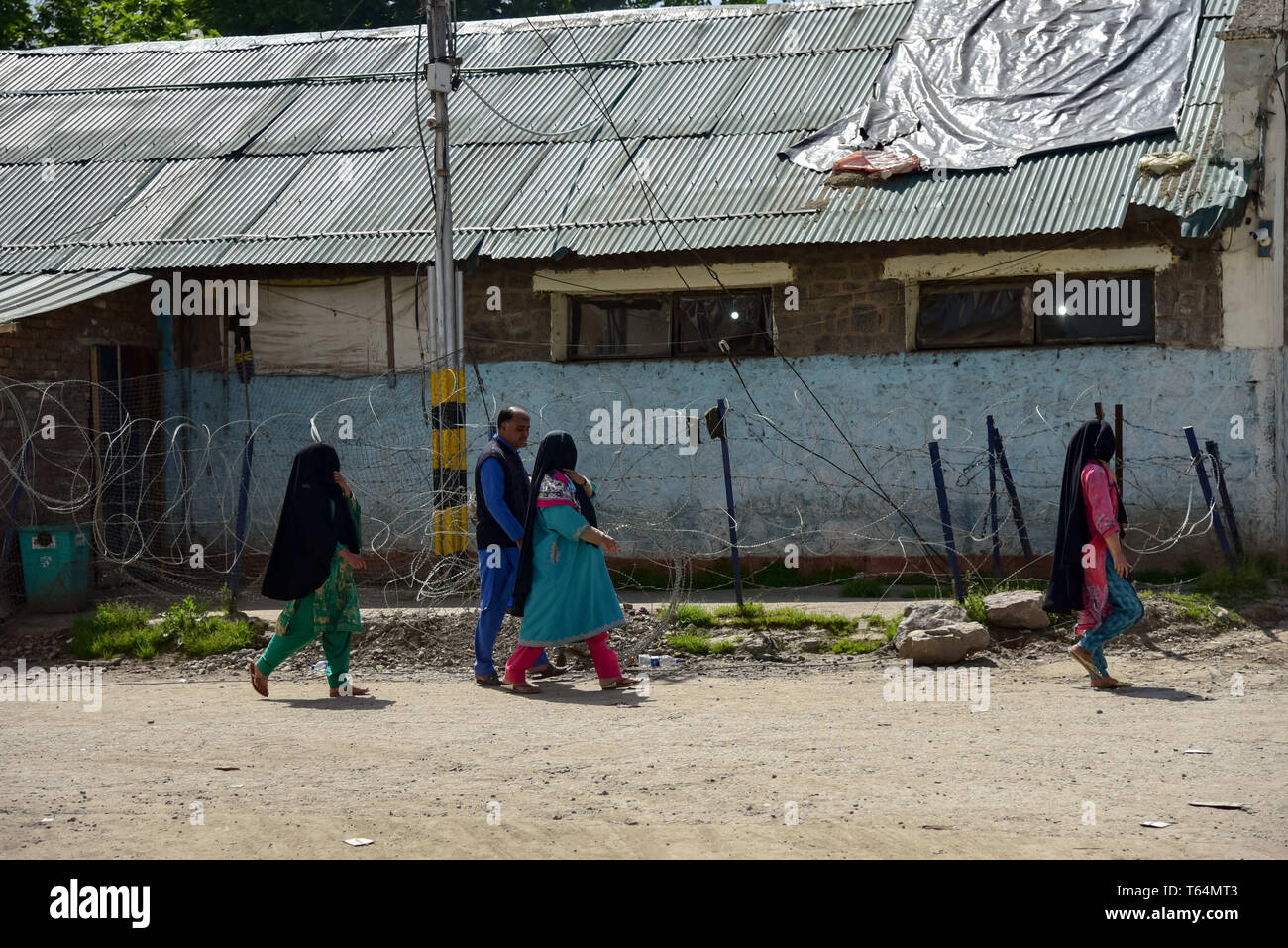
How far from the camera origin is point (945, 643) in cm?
901

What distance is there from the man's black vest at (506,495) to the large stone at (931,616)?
2755 mm

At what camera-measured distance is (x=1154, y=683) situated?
Answer: 8305 millimetres

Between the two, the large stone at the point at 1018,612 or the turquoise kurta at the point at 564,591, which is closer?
the turquoise kurta at the point at 564,591

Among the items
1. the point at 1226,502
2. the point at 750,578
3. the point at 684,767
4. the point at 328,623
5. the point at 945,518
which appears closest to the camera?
the point at 684,767

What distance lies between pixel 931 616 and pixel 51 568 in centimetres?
736

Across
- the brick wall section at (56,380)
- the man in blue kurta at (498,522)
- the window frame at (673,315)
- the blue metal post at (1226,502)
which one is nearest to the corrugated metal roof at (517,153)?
the window frame at (673,315)

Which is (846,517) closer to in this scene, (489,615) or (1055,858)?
(489,615)

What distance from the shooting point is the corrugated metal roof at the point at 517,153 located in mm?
12133

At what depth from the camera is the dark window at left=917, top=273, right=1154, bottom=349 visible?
1171 centimetres

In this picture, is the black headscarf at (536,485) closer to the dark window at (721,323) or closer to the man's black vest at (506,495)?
the man's black vest at (506,495)

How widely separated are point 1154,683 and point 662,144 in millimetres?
8007
